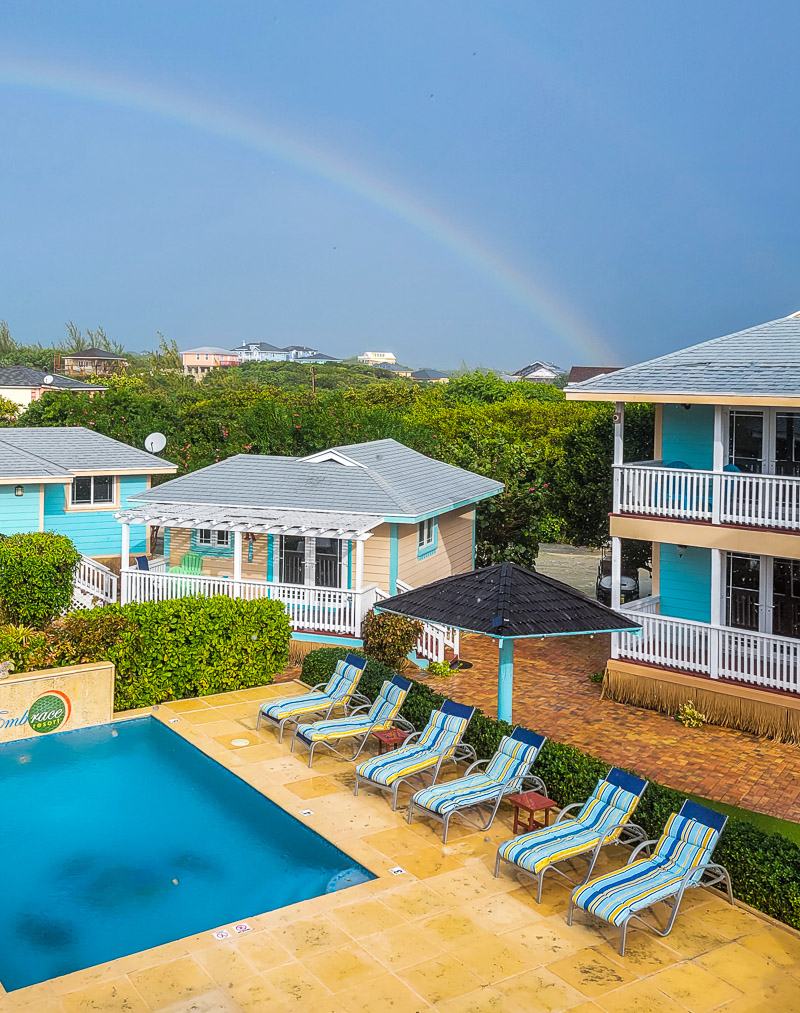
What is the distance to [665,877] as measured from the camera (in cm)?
970

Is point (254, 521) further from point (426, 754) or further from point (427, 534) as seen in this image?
point (426, 754)

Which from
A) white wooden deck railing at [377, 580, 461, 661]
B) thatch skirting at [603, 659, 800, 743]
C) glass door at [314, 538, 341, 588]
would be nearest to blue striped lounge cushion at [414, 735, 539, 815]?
thatch skirting at [603, 659, 800, 743]

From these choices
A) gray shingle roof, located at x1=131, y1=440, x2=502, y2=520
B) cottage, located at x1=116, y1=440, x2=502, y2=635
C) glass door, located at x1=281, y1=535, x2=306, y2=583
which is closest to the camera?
cottage, located at x1=116, y1=440, x2=502, y2=635

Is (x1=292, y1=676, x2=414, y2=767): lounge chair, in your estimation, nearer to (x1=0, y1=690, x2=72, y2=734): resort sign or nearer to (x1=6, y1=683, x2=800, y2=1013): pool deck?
(x1=6, y1=683, x2=800, y2=1013): pool deck

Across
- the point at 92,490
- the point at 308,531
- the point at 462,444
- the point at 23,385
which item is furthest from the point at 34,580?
the point at 23,385

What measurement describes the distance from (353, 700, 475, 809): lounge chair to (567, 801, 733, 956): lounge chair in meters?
3.19

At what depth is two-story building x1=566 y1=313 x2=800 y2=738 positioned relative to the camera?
1578cm

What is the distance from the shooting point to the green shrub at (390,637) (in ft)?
62.1

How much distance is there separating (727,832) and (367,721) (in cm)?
574

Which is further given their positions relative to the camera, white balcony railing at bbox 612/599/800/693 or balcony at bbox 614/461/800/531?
balcony at bbox 614/461/800/531

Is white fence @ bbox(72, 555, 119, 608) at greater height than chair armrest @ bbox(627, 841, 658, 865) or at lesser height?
greater

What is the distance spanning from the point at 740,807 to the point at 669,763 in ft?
5.68

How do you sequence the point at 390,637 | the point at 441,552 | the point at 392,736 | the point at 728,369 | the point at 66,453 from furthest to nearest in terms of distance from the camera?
1. the point at 66,453
2. the point at 441,552
3. the point at 390,637
4. the point at 728,369
5. the point at 392,736

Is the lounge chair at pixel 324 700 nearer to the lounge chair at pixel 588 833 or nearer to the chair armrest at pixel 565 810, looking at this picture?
the chair armrest at pixel 565 810
